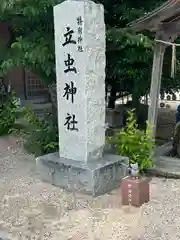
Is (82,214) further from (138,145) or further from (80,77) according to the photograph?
(80,77)

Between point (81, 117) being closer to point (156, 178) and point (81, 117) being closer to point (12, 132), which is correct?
point (156, 178)

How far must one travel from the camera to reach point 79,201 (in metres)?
4.85

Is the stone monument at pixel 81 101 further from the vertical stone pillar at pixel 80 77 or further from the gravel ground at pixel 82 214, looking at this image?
the gravel ground at pixel 82 214

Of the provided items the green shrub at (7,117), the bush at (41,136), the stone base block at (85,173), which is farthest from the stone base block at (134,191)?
the green shrub at (7,117)

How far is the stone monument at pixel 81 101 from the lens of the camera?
4.91 meters

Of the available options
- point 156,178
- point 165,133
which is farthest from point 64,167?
point 165,133

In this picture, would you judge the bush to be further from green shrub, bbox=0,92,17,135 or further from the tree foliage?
green shrub, bbox=0,92,17,135

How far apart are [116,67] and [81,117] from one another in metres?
2.55

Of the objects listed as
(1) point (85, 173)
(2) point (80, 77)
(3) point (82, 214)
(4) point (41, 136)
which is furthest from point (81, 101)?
(4) point (41, 136)

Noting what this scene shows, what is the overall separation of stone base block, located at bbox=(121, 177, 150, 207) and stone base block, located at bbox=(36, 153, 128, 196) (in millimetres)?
534

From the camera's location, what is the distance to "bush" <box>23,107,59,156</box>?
6812 mm

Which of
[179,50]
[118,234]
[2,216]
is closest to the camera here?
[118,234]

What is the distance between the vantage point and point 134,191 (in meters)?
4.49

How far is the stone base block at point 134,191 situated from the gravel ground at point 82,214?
0.32ft
